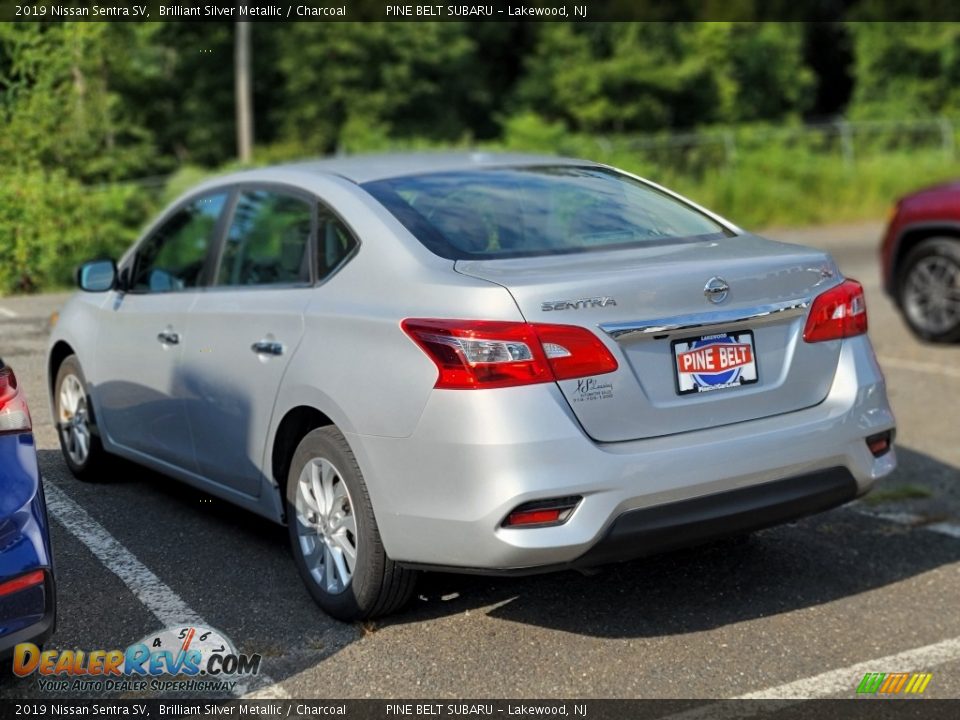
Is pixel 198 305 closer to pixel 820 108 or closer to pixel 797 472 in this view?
pixel 797 472

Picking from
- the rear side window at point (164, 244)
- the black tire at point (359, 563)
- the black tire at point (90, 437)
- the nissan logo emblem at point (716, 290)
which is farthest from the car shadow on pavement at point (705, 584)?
the black tire at point (90, 437)

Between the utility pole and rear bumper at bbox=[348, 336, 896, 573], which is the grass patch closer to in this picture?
rear bumper at bbox=[348, 336, 896, 573]

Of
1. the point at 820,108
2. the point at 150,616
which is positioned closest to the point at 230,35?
the point at 820,108

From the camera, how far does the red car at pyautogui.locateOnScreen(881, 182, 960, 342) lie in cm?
966

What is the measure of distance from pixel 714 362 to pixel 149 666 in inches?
78.6

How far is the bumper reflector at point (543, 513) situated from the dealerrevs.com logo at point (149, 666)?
0.94 metres

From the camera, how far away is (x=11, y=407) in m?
3.51

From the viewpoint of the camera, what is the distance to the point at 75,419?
5965 millimetres

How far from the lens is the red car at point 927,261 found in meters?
9.66

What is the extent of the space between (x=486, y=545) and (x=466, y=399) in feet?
1.44

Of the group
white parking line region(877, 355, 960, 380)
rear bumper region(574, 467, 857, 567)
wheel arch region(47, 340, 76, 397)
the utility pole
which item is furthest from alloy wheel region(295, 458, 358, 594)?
the utility pole

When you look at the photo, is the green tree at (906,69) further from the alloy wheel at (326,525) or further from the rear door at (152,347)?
the alloy wheel at (326,525)

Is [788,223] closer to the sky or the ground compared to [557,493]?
closer to the ground

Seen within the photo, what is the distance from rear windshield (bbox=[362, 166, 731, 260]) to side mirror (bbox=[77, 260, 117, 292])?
152 cm
